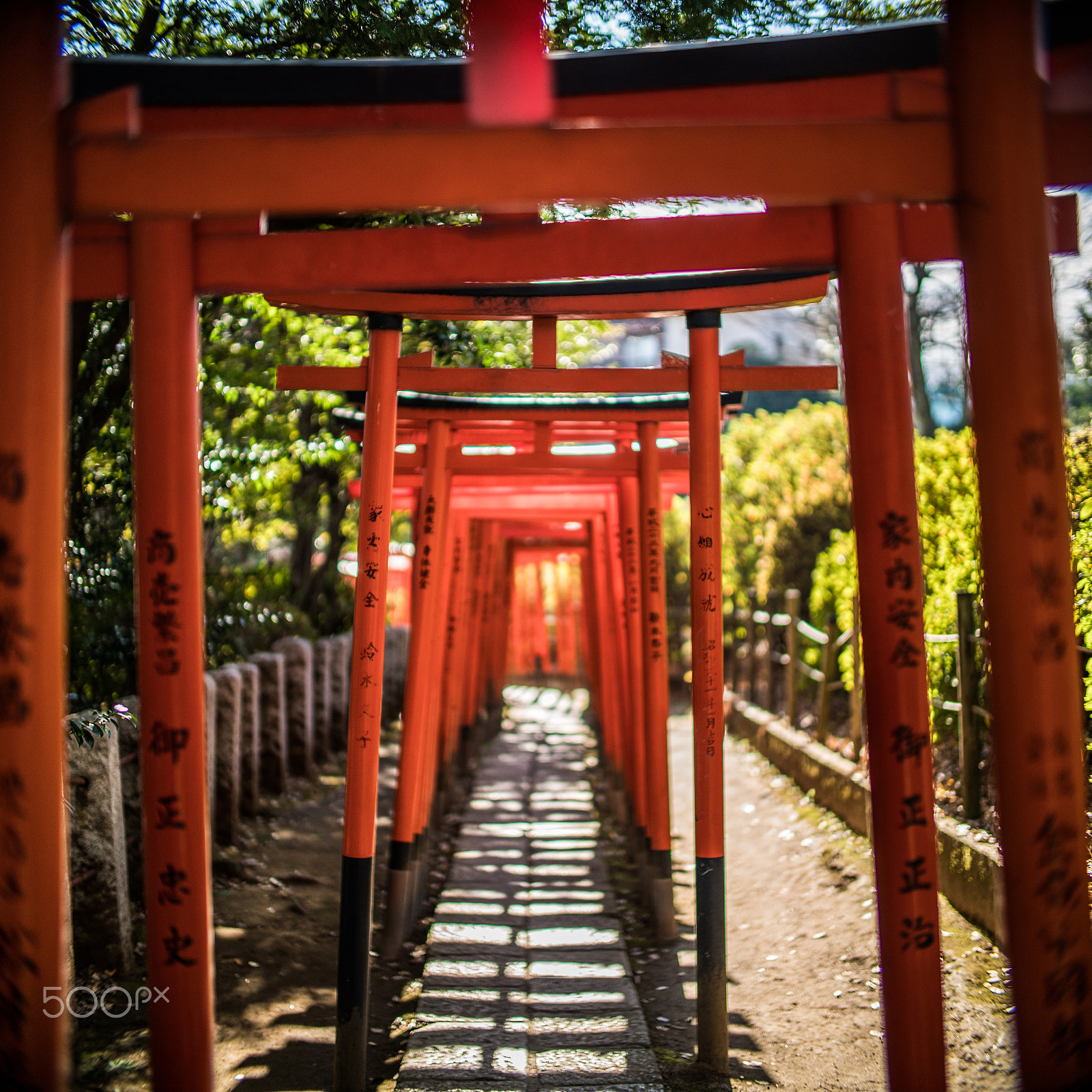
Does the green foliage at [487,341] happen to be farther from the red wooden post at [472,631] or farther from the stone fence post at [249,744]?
the stone fence post at [249,744]

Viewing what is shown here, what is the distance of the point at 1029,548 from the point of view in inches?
90.6

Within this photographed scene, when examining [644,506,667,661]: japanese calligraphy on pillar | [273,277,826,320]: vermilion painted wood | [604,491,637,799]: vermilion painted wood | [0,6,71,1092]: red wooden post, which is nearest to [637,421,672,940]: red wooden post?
[644,506,667,661]: japanese calligraphy on pillar

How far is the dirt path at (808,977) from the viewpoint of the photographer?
3.94 metres

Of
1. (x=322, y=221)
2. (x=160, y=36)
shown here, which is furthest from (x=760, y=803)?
(x=160, y=36)

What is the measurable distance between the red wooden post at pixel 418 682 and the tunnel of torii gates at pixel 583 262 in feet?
9.95

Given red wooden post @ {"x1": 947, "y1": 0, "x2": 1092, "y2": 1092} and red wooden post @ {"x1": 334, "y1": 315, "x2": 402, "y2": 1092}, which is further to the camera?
red wooden post @ {"x1": 334, "y1": 315, "x2": 402, "y2": 1092}

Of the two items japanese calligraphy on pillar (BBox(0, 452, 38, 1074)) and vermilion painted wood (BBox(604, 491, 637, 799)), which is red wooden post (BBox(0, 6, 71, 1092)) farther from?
vermilion painted wood (BBox(604, 491, 637, 799))

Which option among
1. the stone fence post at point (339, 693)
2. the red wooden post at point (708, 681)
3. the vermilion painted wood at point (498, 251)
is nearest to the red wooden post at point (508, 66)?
the vermilion painted wood at point (498, 251)

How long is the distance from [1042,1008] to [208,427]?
809cm

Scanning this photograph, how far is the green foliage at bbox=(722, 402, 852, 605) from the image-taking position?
1185cm

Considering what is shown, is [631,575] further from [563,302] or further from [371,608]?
[563,302]

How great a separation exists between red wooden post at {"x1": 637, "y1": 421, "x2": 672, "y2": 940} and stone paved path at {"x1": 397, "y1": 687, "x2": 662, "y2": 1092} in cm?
42

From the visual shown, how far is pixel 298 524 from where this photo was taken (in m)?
12.9

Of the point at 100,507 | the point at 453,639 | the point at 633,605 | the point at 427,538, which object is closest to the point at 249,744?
the point at 453,639
